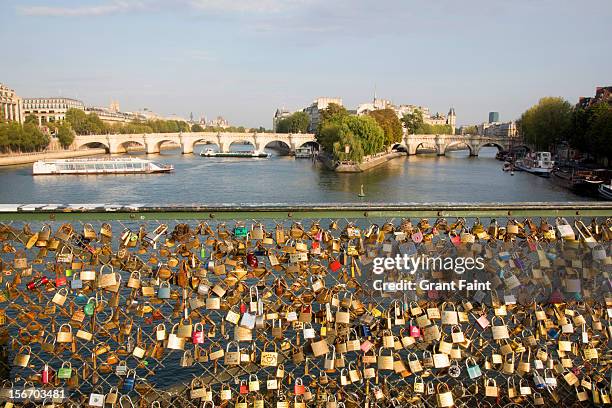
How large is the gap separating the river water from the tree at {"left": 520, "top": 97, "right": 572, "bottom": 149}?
32.1 feet

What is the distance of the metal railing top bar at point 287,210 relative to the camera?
7.63 feet

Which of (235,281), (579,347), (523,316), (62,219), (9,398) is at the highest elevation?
(62,219)

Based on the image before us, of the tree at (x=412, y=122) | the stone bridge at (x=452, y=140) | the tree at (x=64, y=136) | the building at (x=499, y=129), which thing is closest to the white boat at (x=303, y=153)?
the stone bridge at (x=452, y=140)

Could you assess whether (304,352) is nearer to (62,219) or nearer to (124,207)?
(124,207)

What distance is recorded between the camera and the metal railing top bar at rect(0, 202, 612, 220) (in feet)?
7.63

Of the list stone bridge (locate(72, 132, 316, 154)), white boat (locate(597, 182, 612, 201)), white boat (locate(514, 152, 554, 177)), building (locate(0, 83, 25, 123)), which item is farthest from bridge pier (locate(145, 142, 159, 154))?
white boat (locate(597, 182, 612, 201))

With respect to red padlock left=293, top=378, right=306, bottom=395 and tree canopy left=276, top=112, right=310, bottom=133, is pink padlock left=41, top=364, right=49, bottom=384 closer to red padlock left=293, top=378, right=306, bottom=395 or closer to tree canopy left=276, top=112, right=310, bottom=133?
red padlock left=293, top=378, right=306, bottom=395

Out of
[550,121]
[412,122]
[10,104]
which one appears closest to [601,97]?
[550,121]

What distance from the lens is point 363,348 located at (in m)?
2.52

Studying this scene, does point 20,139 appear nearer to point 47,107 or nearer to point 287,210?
point 287,210

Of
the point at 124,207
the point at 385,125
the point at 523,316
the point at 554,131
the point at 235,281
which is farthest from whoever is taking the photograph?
the point at 385,125

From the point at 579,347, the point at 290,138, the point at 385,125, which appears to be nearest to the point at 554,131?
the point at 385,125

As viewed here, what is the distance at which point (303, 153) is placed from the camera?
2324 inches

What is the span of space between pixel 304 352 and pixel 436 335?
0.62m
